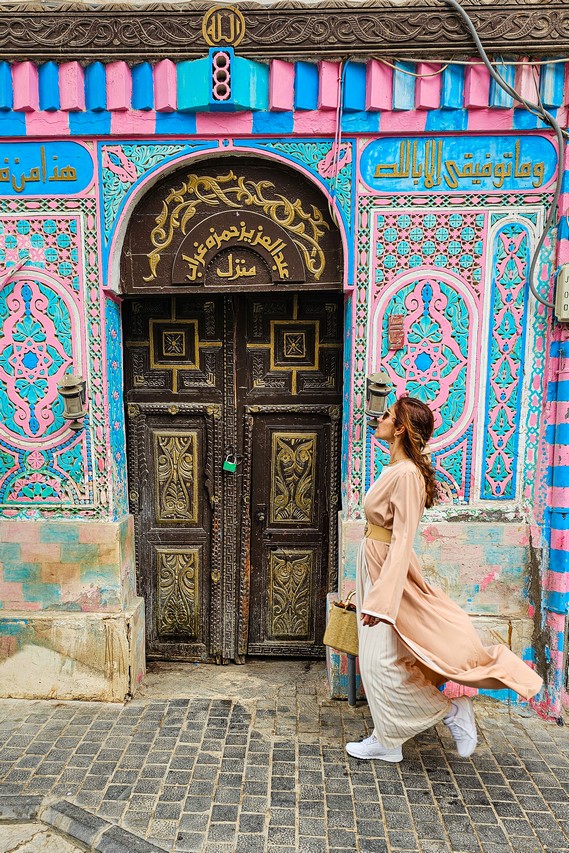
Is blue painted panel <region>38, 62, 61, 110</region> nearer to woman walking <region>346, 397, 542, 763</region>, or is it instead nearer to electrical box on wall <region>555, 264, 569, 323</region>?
woman walking <region>346, 397, 542, 763</region>

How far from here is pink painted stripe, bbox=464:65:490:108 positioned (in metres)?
3.41

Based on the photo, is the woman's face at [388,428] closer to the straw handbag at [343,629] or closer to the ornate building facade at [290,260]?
the ornate building facade at [290,260]

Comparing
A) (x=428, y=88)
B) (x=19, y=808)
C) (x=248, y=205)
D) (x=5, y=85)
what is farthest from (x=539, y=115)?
(x=19, y=808)

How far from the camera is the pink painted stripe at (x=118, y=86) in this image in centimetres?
345

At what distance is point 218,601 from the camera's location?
13.8 feet

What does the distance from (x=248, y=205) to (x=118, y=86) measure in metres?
1.01

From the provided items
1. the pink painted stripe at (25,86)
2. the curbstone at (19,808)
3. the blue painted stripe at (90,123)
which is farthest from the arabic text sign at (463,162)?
the curbstone at (19,808)

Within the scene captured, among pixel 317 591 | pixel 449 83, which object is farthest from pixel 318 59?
pixel 317 591

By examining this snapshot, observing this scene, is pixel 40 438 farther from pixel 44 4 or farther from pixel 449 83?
pixel 449 83

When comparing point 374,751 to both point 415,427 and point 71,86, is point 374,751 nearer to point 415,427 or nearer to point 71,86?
point 415,427

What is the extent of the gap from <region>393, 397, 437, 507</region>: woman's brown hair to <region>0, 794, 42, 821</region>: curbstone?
2.47 meters

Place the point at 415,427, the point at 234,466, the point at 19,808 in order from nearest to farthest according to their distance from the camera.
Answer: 1. the point at 19,808
2. the point at 415,427
3. the point at 234,466

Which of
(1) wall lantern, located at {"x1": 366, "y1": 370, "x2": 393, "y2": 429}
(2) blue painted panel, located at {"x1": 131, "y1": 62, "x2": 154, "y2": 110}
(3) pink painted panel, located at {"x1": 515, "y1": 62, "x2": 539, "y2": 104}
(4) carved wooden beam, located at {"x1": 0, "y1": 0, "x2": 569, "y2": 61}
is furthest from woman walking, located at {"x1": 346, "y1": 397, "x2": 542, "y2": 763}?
(2) blue painted panel, located at {"x1": 131, "y1": 62, "x2": 154, "y2": 110}

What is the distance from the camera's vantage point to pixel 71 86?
3.47 metres
